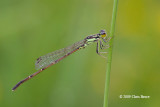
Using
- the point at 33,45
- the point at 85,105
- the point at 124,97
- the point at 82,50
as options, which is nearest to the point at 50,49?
the point at 33,45

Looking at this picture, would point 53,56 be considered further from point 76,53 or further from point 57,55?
point 76,53

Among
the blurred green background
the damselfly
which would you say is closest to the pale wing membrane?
the damselfly

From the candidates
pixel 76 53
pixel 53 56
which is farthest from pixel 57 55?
pixel 76 53

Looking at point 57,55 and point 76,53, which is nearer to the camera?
point 57,55

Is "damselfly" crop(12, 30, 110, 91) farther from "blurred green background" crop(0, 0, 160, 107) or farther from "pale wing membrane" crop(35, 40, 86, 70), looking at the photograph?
"blurred green background" crop(0, 0, 160, 107)
